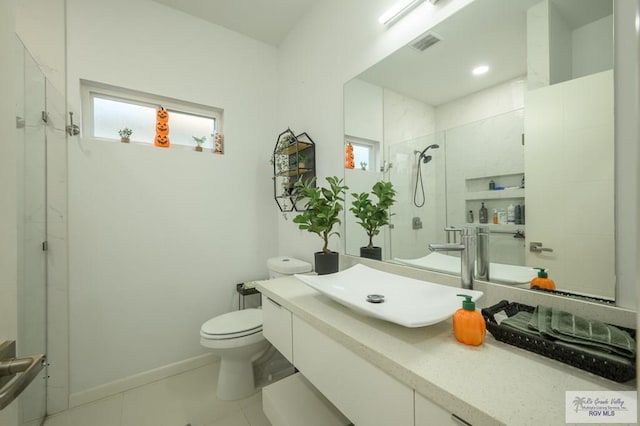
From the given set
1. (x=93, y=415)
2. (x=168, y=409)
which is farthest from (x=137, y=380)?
(x=168, y=409)

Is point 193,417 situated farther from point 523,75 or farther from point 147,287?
point 523,75

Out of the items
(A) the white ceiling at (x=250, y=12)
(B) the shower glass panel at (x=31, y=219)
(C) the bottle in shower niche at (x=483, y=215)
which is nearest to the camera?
(C) the bottle in shower niche at (x=483, y=215)

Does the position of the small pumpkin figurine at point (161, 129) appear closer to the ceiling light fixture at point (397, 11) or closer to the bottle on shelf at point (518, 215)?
the ceiling light fixture at point (397, 11)

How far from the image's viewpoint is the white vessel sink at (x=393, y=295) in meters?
0.76

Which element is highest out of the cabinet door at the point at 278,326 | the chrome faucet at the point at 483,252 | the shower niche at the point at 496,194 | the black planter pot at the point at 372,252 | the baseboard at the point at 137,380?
the shower niche at the point at 496,194

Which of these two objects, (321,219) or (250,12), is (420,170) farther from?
(250,12)

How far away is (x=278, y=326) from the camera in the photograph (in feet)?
3.96

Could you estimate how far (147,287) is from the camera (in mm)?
1812

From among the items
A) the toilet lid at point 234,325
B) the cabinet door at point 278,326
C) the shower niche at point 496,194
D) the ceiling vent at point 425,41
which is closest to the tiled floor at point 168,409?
the toilet lid at point 234,325

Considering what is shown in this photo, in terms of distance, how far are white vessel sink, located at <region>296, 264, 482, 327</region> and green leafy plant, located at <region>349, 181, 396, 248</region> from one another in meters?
0.28

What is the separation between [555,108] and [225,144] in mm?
2076

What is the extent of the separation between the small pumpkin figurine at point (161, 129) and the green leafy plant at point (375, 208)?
1542mm

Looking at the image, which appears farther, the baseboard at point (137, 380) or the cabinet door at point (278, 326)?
the baseboard at point (137, 380)

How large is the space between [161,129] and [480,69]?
6.82 ft
